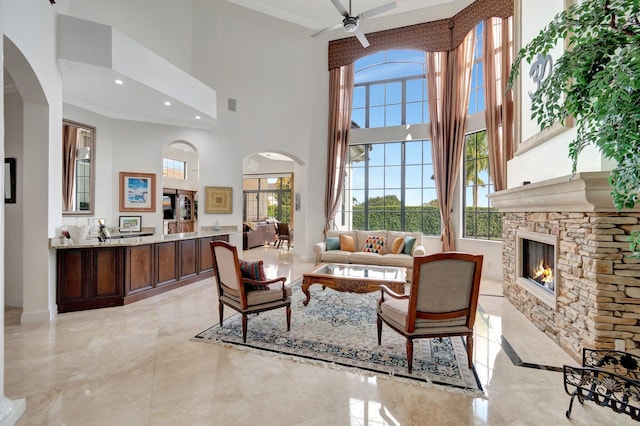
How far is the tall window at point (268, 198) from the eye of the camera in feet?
47.0

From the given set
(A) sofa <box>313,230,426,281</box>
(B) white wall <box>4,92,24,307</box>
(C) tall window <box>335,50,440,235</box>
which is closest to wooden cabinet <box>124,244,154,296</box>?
(B) white wall <box>4,92,24,307</box>

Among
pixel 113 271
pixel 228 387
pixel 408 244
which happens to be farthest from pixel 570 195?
pixel 113 271

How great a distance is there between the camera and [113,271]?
4383 mm

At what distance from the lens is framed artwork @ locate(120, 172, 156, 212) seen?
6.37 m

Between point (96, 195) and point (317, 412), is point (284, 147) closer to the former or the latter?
point (96, 195)

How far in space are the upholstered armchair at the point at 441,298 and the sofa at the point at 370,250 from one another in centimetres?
314

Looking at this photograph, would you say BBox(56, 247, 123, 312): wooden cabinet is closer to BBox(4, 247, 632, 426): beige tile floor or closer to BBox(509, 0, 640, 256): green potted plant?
BBox(4, 247, 632, 426): beige tile floor

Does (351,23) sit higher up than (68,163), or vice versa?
(351,23)

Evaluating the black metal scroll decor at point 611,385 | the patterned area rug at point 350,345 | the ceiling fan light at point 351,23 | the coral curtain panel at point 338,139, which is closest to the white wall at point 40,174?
the patterned area rug at point 350,345

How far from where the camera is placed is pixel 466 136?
6.97 meters

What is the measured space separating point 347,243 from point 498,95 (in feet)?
13.6

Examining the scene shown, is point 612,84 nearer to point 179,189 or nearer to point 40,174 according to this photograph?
point 40,174

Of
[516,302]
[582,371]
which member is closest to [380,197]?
[516,302]

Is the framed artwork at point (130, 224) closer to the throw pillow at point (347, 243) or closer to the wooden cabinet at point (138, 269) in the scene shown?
the wooden cabinet at point (138, 269)
